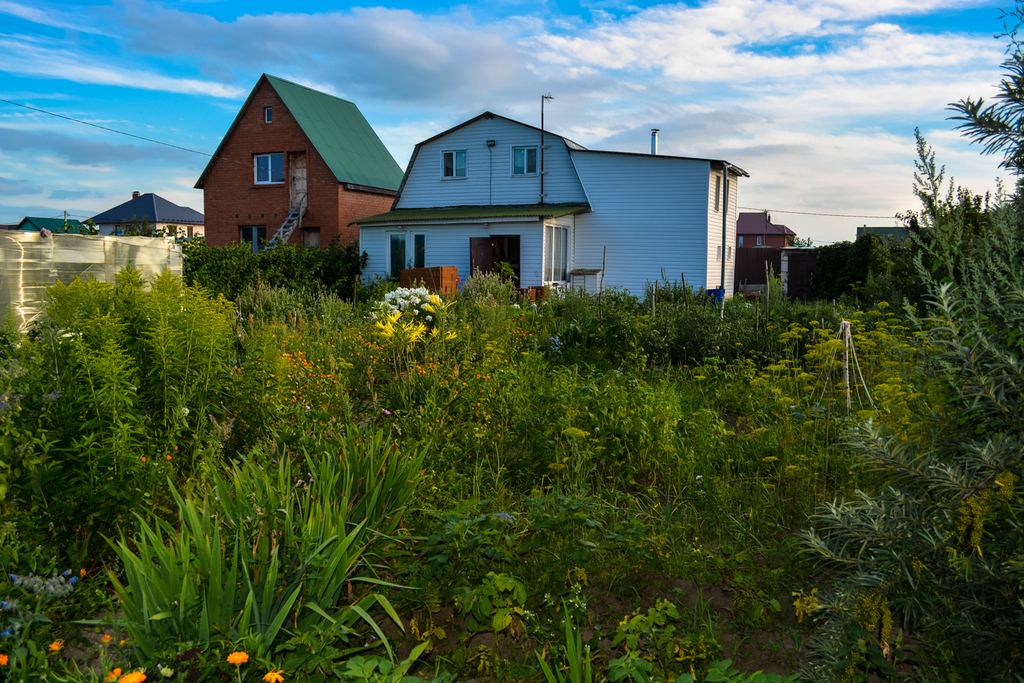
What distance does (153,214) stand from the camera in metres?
44.6

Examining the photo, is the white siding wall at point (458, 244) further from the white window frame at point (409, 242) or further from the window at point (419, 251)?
the window at point (419, 251)

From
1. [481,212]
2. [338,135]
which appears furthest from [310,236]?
[481,212]

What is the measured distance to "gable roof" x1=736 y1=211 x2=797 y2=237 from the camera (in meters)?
61.1

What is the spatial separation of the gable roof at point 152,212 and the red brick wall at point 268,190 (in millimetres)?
22412

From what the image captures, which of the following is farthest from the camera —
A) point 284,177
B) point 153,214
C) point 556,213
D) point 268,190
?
point 153,214

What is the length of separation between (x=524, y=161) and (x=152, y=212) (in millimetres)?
34055

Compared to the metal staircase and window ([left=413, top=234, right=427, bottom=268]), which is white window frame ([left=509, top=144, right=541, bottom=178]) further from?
the metal staircase

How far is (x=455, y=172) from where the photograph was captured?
2242cm

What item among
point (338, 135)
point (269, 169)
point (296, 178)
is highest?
point (338, 135)

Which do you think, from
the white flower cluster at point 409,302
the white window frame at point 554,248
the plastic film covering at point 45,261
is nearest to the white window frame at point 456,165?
the white window frame at point 554,248

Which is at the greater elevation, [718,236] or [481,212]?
[481,212]

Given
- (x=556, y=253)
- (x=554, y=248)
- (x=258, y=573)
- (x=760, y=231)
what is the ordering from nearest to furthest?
(x=258, y=573), (x=554, y=248), (x=556, y=253), (x=760, y=231)

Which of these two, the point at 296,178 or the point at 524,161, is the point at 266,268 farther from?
the point at 524,161

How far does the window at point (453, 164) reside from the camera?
22250 millimetres
